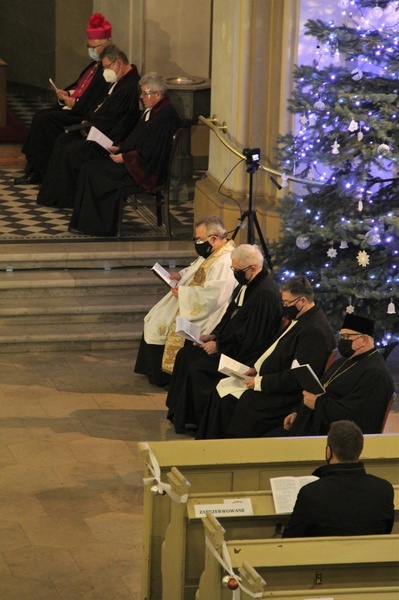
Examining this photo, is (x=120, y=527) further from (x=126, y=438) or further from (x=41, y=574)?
(x=126, y=438)

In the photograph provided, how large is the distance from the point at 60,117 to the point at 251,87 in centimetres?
336

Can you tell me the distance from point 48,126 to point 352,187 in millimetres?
5581

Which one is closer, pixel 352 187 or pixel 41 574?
pixel 41 574

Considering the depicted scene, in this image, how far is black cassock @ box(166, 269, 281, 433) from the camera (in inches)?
320

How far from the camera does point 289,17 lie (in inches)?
399

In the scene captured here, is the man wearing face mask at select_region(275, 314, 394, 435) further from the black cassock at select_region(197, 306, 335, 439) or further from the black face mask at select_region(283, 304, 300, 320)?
the black face mask at select_region(283, 304, 300, 320)

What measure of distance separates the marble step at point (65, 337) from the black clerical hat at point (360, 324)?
11.3 feet

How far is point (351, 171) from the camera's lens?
8.55 m

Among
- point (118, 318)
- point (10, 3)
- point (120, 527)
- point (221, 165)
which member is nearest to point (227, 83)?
point (221, 165)

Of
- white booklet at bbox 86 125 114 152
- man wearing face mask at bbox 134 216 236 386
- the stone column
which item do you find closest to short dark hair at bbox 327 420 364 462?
man wearing face mask at bbox 134 216 236 386

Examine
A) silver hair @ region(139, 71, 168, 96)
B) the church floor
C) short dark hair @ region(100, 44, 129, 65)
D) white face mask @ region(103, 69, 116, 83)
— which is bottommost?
the church floor

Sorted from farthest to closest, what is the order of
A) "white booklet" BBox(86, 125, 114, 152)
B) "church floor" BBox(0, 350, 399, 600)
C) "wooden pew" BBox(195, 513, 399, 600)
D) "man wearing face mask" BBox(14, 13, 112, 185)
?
"man wearing face mask" BBox(14, 13, 112, 185)
"white booklet" BBox(86, 125, 114, 152)
"church floor" BBox(0, 350, 399, 600)
"wooden pew" BBox(195, 513, 399, 600)

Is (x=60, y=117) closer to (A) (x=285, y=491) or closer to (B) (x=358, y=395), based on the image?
(B) (x=358, y=395)

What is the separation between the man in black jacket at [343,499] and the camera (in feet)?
16.9
